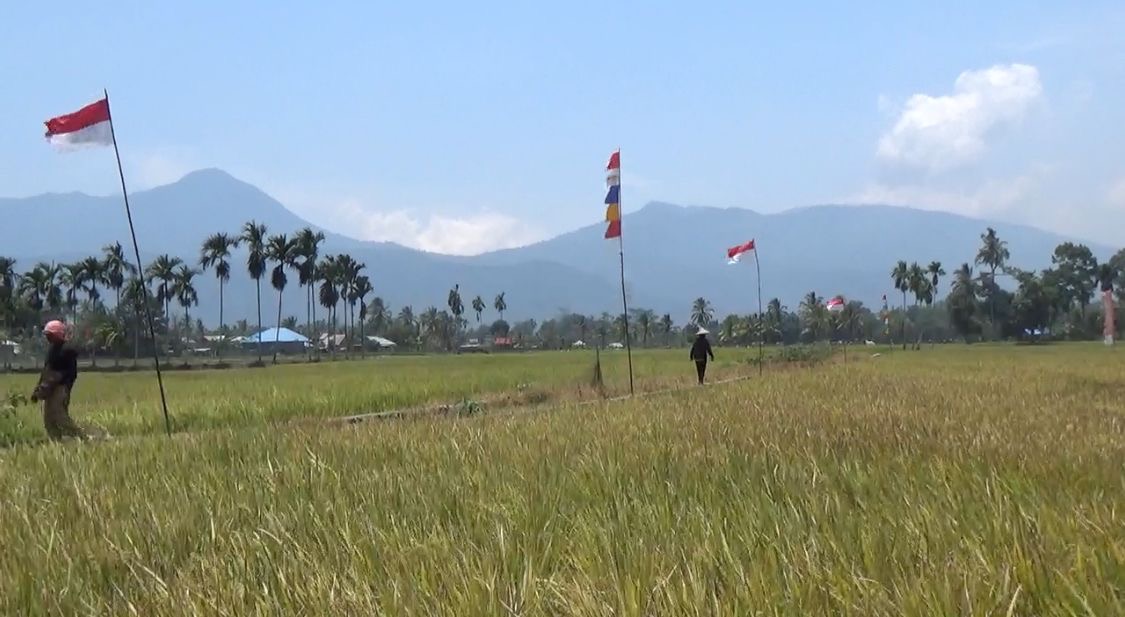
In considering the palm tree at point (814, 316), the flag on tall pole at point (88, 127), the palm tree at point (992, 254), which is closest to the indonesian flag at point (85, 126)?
the flag on tall pole at point (88, 127)

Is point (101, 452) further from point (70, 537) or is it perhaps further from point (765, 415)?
point (765, 415)

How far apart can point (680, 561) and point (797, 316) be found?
500ft

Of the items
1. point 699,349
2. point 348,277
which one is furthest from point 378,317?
point 699,349

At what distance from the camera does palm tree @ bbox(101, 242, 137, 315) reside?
83938mm

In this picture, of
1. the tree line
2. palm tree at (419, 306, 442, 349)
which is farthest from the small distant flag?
palm tree at (419, 306, 442, 349)

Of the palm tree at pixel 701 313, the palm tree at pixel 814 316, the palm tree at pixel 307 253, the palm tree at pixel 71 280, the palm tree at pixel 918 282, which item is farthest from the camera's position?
the palm tree at pixel 701 313

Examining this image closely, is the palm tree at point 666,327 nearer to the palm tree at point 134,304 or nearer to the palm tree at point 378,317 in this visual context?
the palm tree at point 378,317

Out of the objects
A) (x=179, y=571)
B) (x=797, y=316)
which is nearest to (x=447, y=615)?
(x=179, y=571)

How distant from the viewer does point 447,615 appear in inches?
114

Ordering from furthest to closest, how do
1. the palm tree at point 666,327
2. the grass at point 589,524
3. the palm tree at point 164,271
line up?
the palm tree at point 666,327
the palm tree at point 164,271
the grass at point 589,524

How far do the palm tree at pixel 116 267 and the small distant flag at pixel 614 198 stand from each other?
236ft

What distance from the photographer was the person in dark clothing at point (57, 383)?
32.9ft

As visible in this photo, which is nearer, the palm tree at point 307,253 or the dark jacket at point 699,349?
the dark jacket at point 699,349

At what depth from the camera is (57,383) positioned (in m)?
10.1
